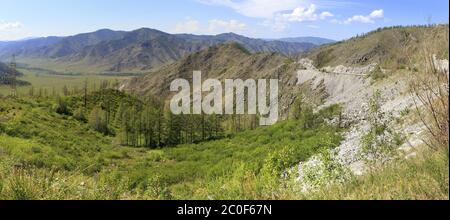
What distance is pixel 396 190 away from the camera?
5977mm

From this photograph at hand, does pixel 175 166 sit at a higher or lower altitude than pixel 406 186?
lower

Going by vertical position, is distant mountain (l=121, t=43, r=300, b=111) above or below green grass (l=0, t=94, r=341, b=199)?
above

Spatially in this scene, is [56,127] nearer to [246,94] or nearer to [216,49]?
[246,94]

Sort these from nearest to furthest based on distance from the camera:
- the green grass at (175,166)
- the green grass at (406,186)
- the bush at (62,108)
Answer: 1. the green grass at (406,186)
2. the green grass at (175,166)
3. the bush at (62,108)

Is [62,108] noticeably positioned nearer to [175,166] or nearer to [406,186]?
[175,166]

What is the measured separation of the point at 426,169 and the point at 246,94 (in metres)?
122

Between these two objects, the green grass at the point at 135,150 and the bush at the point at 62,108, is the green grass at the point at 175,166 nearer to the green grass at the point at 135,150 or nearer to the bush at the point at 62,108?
the green grass at the point at 135,150

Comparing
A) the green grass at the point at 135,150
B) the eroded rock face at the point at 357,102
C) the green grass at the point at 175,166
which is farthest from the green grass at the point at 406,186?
the green grass at the point at 135,150

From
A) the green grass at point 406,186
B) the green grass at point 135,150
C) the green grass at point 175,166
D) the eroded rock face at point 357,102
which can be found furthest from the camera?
the green grass at point 135,150

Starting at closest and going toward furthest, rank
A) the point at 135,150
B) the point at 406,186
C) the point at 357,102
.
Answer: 1. the point at 406,186
2. the point at 357,102
3. the point at 135,150

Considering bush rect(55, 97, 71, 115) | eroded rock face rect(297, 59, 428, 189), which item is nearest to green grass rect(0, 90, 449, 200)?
bush rect(55, 97, 71, 115)

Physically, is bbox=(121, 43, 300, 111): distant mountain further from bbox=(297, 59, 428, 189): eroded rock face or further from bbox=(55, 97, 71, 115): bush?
bbox=(55, 97, 71, 115): bush

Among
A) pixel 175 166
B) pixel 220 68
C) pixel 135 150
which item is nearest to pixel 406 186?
pixel 175 166
